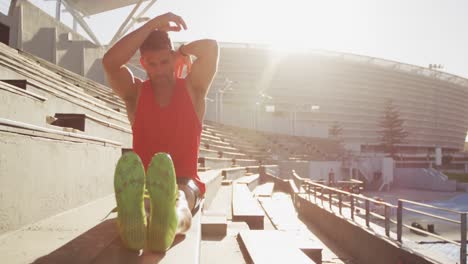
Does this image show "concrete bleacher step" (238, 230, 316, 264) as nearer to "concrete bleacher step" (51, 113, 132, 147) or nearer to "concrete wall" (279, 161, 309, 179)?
"concrete bleacher step" (51, 113, 132, 147)

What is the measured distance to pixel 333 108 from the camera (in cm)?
7275

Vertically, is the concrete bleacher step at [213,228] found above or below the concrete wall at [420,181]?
above

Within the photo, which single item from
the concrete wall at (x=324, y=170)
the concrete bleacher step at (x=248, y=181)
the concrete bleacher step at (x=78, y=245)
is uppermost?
the concrete bleacher step at (x=78, y=245)

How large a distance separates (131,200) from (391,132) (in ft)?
243

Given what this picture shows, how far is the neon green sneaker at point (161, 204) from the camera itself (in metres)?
1.82

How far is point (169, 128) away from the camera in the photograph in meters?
2.65

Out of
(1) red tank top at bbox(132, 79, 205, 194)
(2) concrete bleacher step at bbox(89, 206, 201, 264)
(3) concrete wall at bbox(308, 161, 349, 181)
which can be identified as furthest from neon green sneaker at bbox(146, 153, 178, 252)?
(3) concrete wall at bbox(308, 161, 349, 181)

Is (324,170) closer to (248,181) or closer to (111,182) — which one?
(248,181)

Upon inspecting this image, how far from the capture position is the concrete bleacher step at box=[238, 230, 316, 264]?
8.00 feet

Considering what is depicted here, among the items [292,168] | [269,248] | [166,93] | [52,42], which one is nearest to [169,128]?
[166,93]

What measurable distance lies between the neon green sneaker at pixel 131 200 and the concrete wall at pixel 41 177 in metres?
0.90

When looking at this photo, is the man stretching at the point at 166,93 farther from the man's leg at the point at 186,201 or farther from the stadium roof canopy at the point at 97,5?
the stadium roof canopy at the point at 97,5

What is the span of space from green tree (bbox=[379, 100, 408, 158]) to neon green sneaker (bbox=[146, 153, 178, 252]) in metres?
71.7

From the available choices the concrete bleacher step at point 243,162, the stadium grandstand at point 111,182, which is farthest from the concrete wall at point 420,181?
the concrete bleacher step at point 243,162
